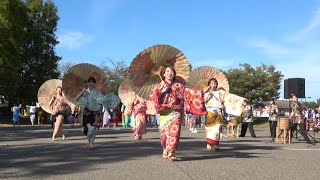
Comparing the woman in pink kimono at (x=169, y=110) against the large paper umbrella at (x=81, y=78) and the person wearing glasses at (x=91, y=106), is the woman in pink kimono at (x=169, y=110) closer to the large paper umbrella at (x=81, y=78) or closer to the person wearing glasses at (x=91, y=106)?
the person wearing glasses at (x=91, y=106)

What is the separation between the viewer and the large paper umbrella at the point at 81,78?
14031mm

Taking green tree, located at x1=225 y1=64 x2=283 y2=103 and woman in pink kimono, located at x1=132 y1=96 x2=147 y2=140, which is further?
green tree, located at x1=225 y1=64 x2=283 y2=103

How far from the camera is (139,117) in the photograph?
54.0 feet

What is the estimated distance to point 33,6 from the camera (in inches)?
1791

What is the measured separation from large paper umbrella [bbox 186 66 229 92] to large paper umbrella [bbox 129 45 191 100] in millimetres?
1525

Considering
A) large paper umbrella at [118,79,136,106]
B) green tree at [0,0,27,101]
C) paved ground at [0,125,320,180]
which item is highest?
green tree at [0,0,27,101]

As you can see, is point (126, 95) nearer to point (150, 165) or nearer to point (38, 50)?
point (150, 165)

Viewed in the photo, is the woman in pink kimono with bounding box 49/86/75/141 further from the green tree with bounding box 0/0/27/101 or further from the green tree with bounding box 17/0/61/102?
the green tree with bounding box 17/0/61/102

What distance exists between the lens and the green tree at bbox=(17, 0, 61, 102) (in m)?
44.0

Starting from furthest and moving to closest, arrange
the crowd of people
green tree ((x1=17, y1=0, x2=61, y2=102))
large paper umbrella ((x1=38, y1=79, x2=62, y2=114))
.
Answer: green tree ((x1=17, y1=0, x2=61, y2=102))
large paper umbrella ((x1=38, y1=79, x2=62, y2=114))
the crowd of people

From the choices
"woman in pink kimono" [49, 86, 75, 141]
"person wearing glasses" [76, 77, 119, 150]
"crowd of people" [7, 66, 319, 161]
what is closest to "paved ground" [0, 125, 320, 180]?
"crowd of people" [7, 66, 319, 161]

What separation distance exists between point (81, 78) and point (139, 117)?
3278 millimetres

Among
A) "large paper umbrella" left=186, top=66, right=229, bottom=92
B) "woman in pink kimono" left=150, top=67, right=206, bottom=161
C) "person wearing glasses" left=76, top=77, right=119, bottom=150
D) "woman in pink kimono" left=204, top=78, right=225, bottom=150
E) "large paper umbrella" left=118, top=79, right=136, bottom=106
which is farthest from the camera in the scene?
"large paper umbrella" left=118, top=79, right=136, bottom=106

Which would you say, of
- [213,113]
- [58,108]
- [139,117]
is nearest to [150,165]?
[213,113]
